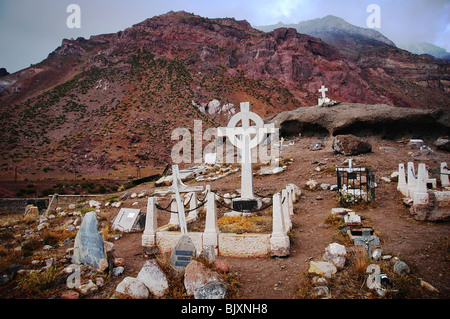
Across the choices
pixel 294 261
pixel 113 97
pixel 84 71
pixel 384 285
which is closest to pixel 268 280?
pixel 294 261

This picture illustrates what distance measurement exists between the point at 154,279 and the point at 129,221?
5.16 m

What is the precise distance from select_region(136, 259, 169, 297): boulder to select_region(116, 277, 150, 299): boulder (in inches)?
3.9

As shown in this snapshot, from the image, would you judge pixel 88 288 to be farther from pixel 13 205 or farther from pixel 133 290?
pixel 13 205

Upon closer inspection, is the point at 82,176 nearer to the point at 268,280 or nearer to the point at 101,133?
the point at 101,133

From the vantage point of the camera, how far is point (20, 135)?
38.4 meters

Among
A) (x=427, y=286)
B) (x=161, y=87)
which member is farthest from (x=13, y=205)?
(x=161, y=87)

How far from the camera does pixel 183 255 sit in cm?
468

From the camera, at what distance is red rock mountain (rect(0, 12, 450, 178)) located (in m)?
37.4

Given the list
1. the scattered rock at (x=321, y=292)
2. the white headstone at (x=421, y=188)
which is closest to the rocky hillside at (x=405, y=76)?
the white headstone at (x=421, y=188)

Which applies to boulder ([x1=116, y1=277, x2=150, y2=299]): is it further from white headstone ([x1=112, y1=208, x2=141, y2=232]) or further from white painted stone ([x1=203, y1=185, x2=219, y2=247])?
white headstone ([x1=112, y1=208, x2=141, y2=232])

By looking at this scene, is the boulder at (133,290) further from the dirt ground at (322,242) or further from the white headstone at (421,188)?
the white headstone at (421,188)

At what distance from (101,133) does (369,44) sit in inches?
4487

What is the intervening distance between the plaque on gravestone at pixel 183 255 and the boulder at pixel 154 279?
1.35 ft

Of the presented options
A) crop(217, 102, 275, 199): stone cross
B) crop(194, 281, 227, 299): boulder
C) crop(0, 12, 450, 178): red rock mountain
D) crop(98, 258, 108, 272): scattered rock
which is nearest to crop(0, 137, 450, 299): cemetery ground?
crop(98, 258, 108, 272): scattered rock
